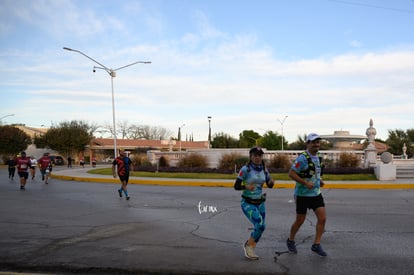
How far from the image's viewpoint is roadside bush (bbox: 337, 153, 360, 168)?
24.6 meters

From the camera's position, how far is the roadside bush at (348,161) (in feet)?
80.6

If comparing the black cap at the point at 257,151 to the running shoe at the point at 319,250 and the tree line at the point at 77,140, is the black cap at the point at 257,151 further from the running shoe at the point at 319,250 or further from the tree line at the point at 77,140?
the tree line at the point at 77,140

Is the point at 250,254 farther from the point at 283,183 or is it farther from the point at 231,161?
the point at 231,161

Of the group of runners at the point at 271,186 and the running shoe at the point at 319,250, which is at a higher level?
the group of runners at the point at 271,186

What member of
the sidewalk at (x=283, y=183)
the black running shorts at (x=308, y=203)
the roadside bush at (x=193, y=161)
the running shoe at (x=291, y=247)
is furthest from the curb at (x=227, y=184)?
the black running shorts at (x=308, y=203)

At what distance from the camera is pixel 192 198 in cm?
1441

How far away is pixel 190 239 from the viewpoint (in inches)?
291

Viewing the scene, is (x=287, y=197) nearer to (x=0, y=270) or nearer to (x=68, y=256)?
(x=68, y=256)

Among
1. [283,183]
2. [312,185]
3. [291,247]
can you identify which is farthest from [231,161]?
[312,185]

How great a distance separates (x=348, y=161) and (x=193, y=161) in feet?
33.2

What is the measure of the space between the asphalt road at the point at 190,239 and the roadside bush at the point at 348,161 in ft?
39.0

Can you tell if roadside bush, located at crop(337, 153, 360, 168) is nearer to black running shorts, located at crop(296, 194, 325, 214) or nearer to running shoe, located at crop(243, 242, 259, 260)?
black running shorts, located at crop(296, 194, 325, 214)

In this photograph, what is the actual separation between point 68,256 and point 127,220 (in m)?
3.34

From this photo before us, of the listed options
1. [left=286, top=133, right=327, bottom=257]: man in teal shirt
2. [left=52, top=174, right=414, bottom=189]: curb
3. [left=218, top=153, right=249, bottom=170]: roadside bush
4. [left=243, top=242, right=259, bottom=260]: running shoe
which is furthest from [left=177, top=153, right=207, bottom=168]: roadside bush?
[left=243, top=242, right=259, bottom=260]: running shoe
